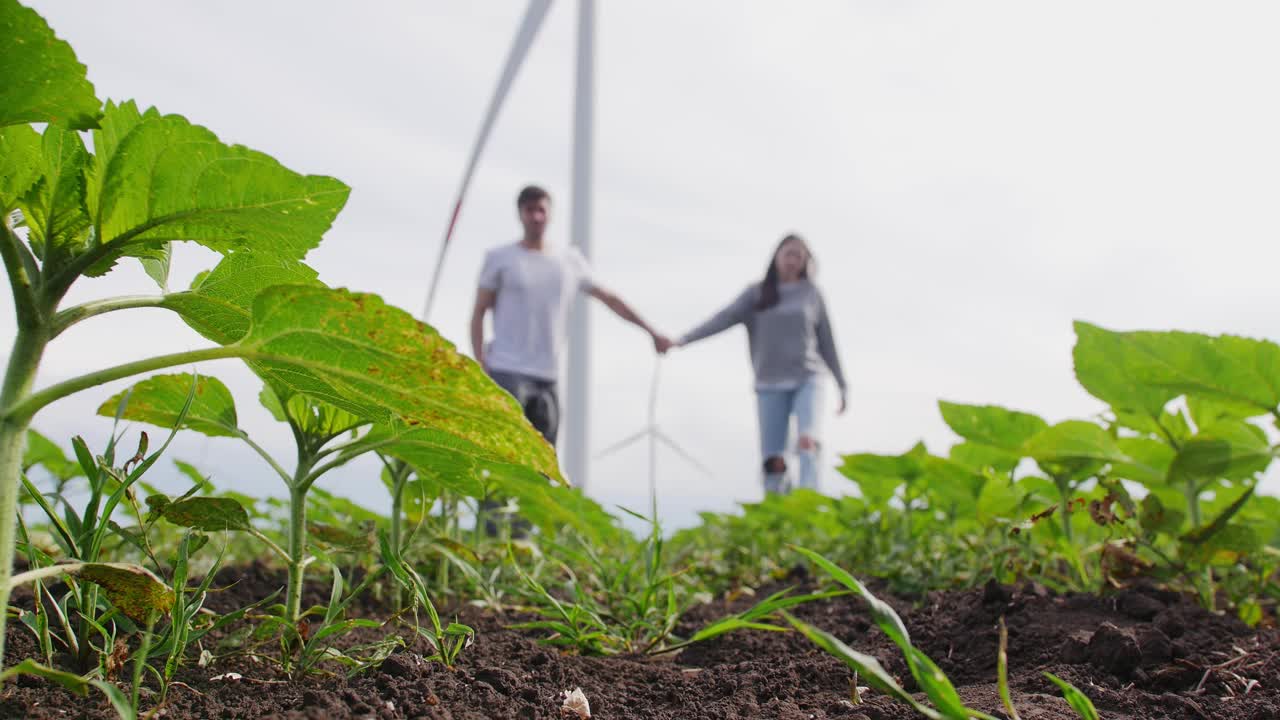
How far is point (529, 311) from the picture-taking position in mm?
5430

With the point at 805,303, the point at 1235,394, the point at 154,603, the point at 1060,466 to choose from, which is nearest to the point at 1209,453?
the point at 1235,394

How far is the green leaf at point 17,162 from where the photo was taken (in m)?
0.91

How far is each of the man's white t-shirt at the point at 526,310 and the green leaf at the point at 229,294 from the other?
4319 millimetres

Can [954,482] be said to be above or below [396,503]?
above

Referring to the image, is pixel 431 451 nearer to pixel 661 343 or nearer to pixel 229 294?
pixel 229 294

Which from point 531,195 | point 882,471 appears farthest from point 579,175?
point 882,471

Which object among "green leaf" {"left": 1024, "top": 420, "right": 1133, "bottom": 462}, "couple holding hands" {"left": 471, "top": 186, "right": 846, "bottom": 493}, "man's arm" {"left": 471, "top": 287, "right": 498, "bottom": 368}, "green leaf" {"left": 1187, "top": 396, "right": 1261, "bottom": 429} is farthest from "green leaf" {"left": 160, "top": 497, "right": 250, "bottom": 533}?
"man's arm" {"left": 471, "top": 287, "right": 498, "bottom": 368}

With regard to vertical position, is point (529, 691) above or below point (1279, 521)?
below

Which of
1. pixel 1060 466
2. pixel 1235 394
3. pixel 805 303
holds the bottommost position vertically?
pixel 1060 466

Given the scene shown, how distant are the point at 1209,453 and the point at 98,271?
1974 mm

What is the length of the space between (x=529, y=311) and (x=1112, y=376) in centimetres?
390

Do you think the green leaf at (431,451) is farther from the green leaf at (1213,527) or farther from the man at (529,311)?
the man at (529,311)

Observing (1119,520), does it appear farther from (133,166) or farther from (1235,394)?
(133,166)

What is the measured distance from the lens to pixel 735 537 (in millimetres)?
3791
